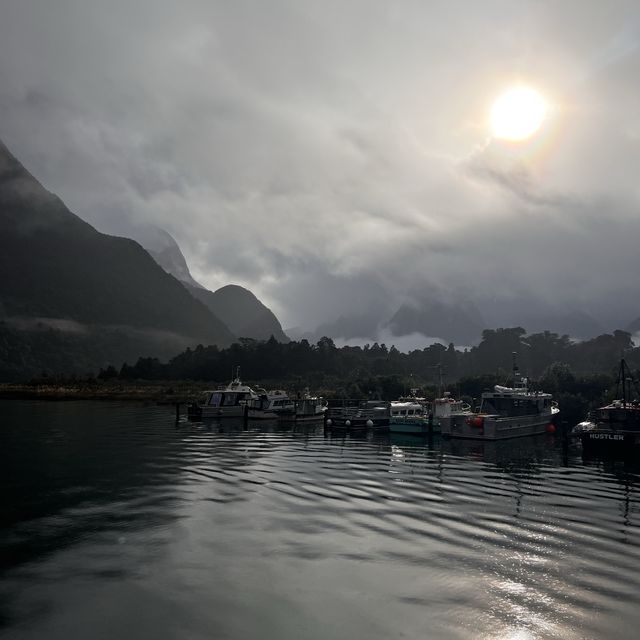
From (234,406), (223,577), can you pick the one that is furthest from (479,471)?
(234,406)

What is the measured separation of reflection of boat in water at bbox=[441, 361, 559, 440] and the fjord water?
23109 millimetres

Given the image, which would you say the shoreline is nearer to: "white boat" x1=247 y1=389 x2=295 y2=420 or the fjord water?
"white boat" x1=247 y1=389 x2=295 y2=420

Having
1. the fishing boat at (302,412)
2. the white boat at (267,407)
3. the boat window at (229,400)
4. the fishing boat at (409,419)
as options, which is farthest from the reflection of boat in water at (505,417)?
the boat window at (229,400)

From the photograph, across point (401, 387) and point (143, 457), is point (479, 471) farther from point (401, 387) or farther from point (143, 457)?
point (401, 387)

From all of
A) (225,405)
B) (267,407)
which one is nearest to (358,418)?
(267,407)

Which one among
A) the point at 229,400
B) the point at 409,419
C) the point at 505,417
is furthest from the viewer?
the point at 229,400

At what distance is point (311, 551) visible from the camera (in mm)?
19109

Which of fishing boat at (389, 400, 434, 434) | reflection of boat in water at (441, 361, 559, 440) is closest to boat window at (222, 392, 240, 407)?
fishing boat at (389, 400, 434, 434)

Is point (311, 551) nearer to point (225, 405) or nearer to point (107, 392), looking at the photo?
point (225, 405)

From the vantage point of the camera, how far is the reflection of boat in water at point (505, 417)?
205ft

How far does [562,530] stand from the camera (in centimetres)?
2248

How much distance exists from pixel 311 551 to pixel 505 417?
182ft

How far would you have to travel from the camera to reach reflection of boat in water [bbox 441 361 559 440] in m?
62.5

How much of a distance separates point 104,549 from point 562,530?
18.6m
